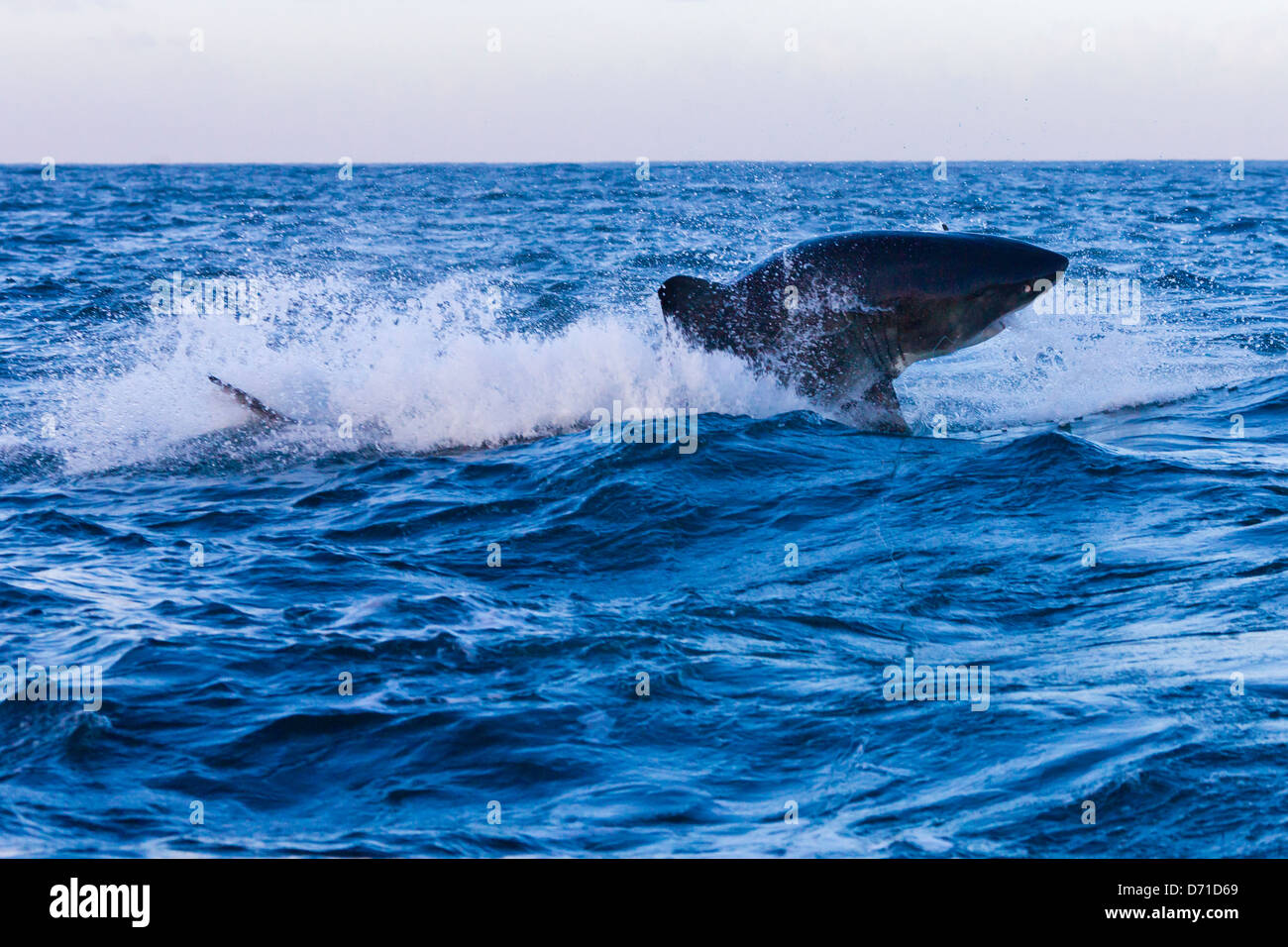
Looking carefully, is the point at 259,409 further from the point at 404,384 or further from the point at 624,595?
the point at 624,595

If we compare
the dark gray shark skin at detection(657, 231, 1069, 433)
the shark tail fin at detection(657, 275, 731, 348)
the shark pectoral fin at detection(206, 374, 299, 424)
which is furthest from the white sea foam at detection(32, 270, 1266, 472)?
the dark gray shark skin at detection(657, 231, 1069, 433)

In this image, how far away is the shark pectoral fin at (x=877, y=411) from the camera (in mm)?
12055

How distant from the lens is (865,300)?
11.2m

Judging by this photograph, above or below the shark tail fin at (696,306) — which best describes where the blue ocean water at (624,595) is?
below

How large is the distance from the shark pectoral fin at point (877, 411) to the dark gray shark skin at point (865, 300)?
0.27 feet

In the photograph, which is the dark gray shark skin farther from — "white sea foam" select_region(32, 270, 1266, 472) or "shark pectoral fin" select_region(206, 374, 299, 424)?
"shark pectoral fin" select_region(206, 374, 299, 424)

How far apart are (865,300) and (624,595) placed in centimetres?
441

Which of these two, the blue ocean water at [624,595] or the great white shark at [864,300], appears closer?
the blue ocean water at [624,595]
